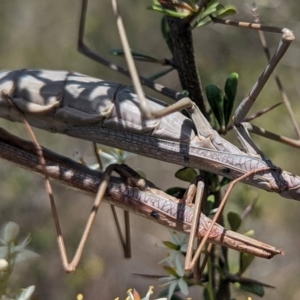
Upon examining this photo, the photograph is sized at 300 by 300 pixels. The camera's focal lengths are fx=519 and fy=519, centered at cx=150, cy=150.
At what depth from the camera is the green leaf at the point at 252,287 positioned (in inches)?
60.5

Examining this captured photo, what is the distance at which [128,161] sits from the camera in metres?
4.50

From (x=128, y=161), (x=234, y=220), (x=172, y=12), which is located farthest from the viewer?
(x=128, y=161)

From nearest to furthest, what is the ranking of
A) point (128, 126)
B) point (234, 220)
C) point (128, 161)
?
point (128, 126) → point (234, 220) → point (128, 161)

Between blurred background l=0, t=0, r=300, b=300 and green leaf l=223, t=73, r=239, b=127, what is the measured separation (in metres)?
1.57

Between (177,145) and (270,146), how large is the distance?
190cm

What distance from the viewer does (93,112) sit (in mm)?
1478

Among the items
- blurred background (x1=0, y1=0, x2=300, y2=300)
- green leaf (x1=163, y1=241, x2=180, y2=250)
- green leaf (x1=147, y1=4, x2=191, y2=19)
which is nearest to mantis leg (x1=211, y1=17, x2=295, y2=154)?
green leaf (x1=147, y1=4, x2=191, y2=19)

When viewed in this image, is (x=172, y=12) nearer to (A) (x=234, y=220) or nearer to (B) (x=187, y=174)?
(B) (x=187, y=174)

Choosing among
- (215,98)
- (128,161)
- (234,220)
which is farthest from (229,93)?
(128,161)

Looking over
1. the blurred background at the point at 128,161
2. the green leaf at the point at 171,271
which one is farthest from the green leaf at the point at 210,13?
the blurred background at the point at 128,161

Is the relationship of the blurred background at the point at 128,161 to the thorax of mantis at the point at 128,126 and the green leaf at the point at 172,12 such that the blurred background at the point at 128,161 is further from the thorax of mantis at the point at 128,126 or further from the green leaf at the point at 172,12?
the green leaf at the point at 172,12

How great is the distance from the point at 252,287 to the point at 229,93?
584 mm

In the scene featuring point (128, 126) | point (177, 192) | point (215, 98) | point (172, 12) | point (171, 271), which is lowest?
point (171, 271)

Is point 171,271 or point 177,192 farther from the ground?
point 177,192
